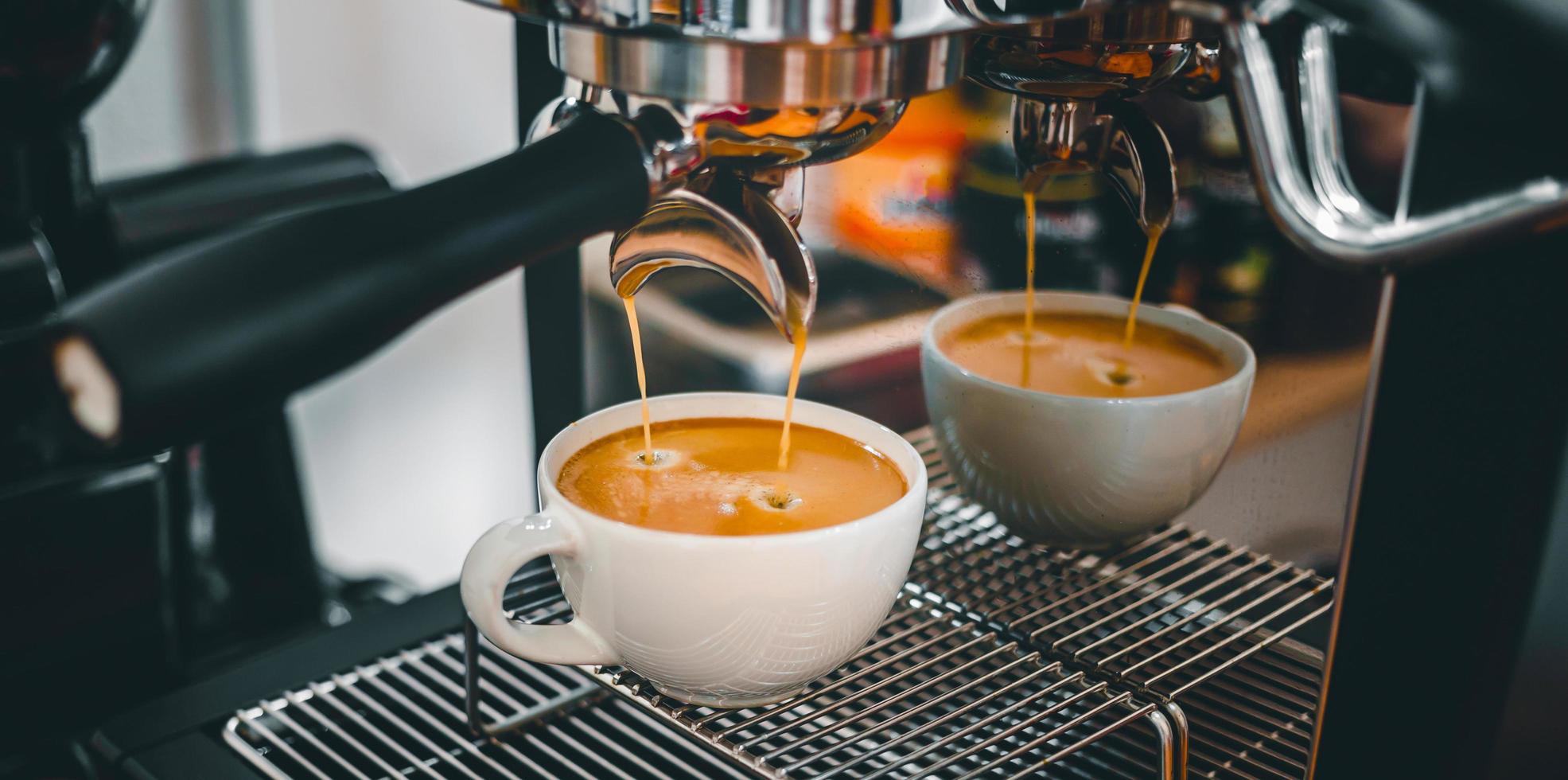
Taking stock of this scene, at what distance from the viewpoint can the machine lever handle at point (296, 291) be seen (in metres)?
0.22

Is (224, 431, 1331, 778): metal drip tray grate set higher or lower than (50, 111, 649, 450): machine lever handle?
lower

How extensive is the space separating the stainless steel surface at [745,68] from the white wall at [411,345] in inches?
26.5

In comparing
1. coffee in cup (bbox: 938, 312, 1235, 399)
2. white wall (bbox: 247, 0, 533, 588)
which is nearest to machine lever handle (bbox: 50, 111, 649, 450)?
coffee in cup (bbox: 938, 312, 1235, 399)

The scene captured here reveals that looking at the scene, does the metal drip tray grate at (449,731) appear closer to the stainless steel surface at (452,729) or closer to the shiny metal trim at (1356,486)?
the stainless steel surface at (452,729)

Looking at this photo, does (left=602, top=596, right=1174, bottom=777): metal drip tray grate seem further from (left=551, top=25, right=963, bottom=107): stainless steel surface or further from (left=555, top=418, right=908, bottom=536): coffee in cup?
(left=551, top=25, right=963, bottom=107): stainless steel surface

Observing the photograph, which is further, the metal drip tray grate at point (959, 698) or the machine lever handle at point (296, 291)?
the metal drip tray grate at point (959, 698)

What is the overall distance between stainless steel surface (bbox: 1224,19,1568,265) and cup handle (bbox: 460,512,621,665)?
7.3 inches

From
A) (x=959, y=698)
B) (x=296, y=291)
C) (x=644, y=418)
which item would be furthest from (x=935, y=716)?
(x=296, y=291)

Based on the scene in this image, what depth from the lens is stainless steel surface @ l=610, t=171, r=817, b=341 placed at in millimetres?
306

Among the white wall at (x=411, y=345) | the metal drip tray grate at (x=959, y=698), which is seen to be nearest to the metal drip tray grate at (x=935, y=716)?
the metal drip tray grate at (x=959, y=698)

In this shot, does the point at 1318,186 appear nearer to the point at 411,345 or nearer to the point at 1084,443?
the point at 1084,443

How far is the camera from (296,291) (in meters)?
0.23

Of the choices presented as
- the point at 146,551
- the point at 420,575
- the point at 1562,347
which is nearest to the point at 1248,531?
the point at 1562,347

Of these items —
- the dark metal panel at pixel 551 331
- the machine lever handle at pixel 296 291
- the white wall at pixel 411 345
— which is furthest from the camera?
the white wall at pixel 411 345
